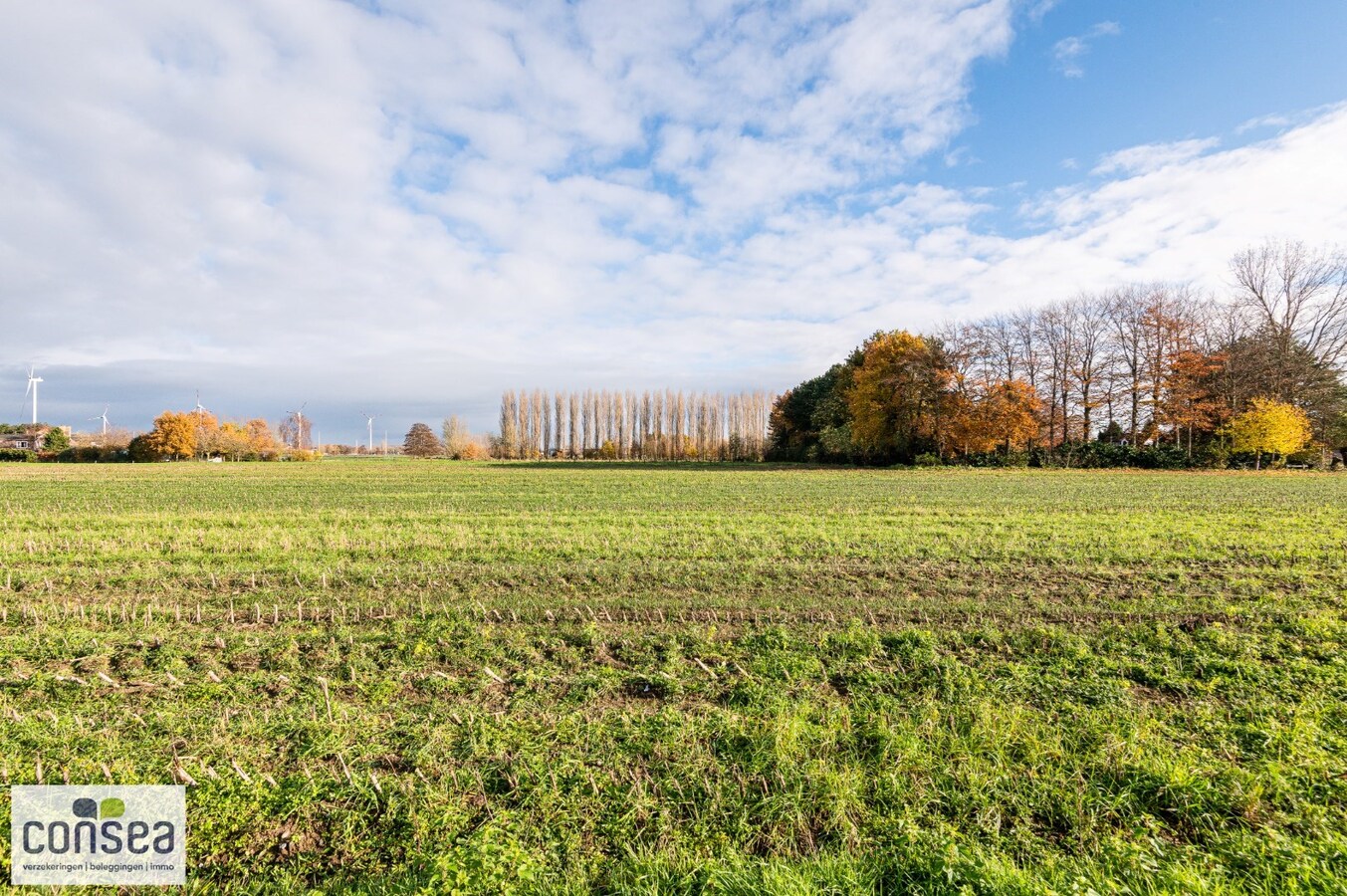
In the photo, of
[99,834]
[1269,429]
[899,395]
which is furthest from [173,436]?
[1269,429]

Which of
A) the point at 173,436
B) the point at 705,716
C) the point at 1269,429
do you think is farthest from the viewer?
the point at 173,436

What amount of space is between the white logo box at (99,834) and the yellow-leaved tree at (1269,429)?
59.0 metres

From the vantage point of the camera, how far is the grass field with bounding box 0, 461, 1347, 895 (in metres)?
3.19

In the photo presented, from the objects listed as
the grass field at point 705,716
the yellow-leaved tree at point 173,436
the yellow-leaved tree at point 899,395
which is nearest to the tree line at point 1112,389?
the yellow-leaved tree at point 899,395

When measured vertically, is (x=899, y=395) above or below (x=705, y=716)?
above

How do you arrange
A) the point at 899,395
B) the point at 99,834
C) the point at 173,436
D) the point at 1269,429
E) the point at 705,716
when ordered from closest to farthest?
1. the point at 99,834
2. the point at 705,716
3. the point at 1269,429
4. the point at 899,395
5. the point at 173,436

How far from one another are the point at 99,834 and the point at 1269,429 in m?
59.5

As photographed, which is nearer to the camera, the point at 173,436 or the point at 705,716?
the point at 705,716

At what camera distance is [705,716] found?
15.5 ft

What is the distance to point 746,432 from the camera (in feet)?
328

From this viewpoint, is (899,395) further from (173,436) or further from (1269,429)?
(173,436)

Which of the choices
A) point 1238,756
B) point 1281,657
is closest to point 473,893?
point 1238,756

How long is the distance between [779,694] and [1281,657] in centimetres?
551

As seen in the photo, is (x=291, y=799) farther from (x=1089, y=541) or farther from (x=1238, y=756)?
(x=1089, y=541)
